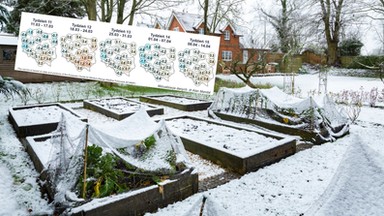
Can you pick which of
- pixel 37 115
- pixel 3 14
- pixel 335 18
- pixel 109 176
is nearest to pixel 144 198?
pixel 109 176

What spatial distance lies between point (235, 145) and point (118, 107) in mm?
6007

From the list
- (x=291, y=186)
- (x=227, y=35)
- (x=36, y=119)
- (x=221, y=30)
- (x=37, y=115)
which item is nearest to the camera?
(x=291, y=186)

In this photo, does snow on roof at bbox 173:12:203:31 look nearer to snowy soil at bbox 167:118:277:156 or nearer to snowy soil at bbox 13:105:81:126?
snowy soil at bbox 13:105:81:126

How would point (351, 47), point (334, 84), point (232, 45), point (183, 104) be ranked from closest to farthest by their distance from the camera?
point (183, 104) → point (334, 84) → point (351, 47) → point (232, 45)

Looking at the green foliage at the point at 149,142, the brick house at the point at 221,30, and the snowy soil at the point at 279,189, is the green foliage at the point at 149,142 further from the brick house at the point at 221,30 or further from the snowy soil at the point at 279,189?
the brick house at the point at 221,30

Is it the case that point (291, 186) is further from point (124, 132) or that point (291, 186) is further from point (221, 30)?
point (221, 30)

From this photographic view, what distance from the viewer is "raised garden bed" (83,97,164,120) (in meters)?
9.30

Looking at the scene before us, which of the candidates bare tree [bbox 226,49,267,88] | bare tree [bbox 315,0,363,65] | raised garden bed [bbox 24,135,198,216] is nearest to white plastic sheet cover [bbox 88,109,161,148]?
raised garden bed [bbox 24,135,198,216]

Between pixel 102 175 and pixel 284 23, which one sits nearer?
pixel 102 175

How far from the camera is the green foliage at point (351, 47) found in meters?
30.0

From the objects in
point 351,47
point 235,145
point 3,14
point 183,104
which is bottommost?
point 235,145

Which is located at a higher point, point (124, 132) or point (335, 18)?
point (335, 18)
